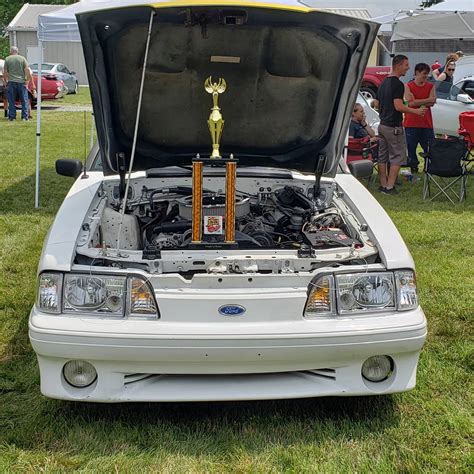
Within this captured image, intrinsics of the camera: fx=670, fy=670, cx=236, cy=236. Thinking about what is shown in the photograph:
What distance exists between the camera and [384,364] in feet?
10.7

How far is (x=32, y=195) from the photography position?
8648 mm

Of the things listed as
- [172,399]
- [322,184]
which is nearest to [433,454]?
[172,399]

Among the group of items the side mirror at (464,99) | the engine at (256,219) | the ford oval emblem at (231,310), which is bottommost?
the side mirror at (464,99)

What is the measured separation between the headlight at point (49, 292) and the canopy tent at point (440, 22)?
9.83 metres

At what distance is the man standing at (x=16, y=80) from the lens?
16733mm

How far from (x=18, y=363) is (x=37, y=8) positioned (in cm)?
3867

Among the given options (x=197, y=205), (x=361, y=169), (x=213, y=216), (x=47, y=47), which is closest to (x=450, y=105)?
(x=361, y=169)

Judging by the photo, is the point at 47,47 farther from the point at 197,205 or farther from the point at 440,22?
the point at 197,205

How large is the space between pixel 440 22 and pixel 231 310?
32.8ft

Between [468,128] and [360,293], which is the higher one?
[360,293]

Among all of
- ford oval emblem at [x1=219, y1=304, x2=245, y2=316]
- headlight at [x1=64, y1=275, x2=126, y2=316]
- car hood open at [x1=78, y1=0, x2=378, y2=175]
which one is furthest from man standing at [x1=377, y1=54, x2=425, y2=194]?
headlight at [x1=64, y1=275, x2=126, y2=316]

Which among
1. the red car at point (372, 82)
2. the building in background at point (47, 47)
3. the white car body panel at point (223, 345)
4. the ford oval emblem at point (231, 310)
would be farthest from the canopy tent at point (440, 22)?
the building in background at point (47, 47)

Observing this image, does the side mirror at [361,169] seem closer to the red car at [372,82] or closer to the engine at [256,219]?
the engine at [256,219]

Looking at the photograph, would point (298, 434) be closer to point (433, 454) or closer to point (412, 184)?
point (433, 454)
